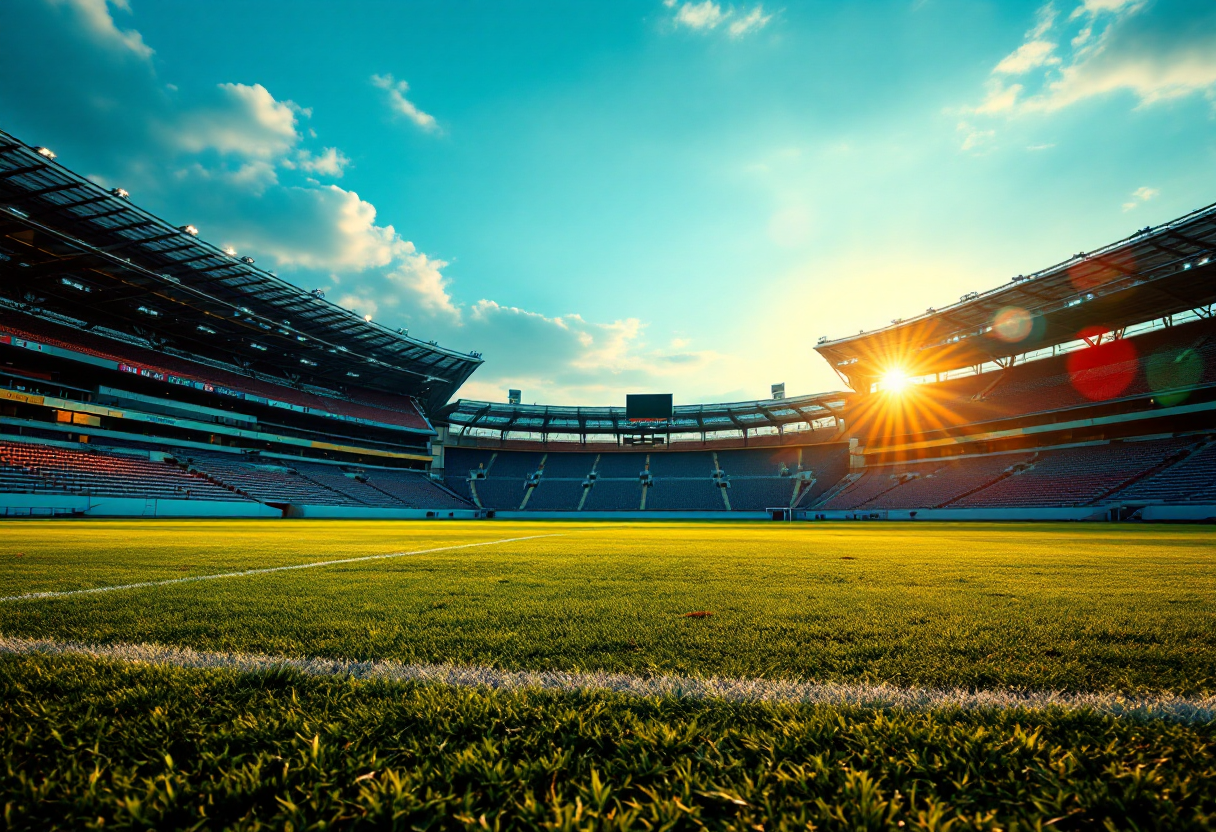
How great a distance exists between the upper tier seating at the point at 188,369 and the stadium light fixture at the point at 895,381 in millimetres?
41795

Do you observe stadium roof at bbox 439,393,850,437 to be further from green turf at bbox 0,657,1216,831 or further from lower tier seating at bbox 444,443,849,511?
green turf at bbox 0,657,1216,831

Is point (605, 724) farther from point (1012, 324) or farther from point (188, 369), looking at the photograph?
point (188, 369)

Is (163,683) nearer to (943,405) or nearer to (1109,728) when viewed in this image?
(1109,728)

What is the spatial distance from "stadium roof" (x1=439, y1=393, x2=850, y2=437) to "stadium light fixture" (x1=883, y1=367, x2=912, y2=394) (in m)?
4.74

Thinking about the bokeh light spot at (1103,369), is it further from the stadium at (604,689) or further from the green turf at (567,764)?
the green turf at (567,764)

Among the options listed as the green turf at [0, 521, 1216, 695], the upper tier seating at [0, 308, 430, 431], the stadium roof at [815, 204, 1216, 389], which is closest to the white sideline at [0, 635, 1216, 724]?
the green turf at [0, 521, 1216, 695]

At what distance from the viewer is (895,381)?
42.5 m

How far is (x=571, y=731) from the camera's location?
1372 mm

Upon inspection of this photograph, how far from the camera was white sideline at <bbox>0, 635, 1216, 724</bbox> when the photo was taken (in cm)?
157

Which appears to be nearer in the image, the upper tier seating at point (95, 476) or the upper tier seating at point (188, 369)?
the upper tier seating at point (95, 476)

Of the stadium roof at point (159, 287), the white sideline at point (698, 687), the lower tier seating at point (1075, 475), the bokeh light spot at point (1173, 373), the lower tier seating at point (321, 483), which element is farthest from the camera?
the lower tier seating at point (321, 483)

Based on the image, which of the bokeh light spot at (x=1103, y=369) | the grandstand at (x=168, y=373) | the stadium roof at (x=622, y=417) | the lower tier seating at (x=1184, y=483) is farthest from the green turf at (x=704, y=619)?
the stadium roof at (x=622, y=417)

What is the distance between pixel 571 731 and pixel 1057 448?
41.8 meters

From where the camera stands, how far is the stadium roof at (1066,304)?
Result: 23.9m
